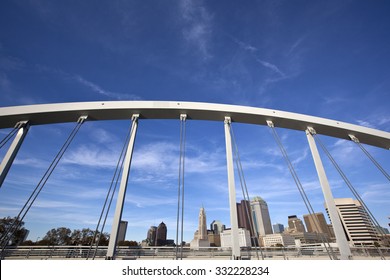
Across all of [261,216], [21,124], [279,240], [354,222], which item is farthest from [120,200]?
[261,216]

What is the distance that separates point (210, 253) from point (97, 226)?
6277mm

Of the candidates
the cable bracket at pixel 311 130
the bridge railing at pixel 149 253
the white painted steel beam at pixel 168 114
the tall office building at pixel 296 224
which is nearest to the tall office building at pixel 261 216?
the tall office building at pixel 296 224

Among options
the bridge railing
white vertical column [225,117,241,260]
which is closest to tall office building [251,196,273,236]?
the bridge railing

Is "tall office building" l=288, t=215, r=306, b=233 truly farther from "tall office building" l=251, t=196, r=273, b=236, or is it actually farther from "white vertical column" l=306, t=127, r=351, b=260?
"white vertical column" l=306, t=127, r=351, b=260

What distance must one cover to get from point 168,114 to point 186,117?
566 millimetres

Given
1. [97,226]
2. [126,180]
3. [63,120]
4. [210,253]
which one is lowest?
[210,253]

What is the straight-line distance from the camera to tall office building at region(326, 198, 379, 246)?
69812 mm

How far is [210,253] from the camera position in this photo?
774 centimetres

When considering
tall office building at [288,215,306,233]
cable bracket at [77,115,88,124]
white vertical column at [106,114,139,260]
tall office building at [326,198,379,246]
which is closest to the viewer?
white vertical column at [106,114,139,260]

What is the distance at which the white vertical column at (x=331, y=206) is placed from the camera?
3.75 metres

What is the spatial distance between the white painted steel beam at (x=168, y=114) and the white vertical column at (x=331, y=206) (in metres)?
0.94
